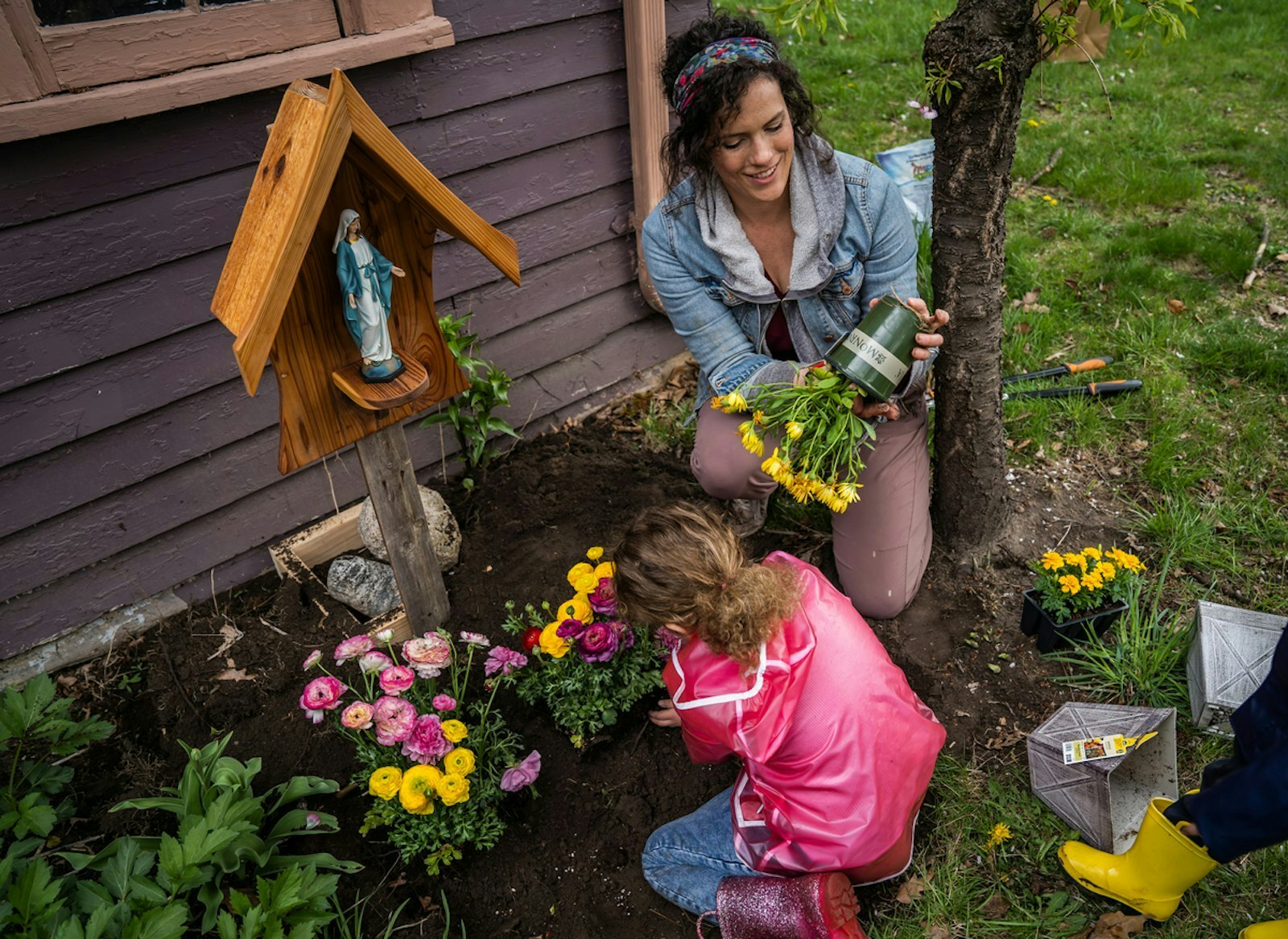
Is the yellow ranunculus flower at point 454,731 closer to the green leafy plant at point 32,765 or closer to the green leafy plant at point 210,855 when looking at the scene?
the green leafy plant at point 210,855

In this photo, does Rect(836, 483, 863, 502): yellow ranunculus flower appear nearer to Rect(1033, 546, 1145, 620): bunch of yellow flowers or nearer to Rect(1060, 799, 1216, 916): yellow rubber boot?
Rect(1033, 546, 1145, 620): bunch of yellow flowers

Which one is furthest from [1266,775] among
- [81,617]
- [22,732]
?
[81,617]

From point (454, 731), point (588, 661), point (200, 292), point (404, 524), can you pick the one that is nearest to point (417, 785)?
point (454, 731)

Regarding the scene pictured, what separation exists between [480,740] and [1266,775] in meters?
1.72

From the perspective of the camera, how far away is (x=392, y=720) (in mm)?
1939

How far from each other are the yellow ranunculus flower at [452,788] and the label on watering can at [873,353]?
1356mm

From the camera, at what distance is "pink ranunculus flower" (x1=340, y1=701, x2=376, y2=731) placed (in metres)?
1.93

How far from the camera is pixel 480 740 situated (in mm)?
2207

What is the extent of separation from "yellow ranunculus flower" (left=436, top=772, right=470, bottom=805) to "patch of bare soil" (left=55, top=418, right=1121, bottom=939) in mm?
403

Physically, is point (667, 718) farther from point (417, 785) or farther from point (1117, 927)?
point (1117, 927)

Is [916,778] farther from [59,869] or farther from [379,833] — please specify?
[59,869]

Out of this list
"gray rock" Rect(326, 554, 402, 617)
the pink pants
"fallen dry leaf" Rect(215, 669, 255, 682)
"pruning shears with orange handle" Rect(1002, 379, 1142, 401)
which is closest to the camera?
the pink pants

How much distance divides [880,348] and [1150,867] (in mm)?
1307

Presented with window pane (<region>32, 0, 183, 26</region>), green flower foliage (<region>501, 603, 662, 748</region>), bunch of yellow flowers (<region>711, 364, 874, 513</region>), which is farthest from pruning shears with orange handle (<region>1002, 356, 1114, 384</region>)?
window pane (<region>32, 0, 183, 26</region>)
